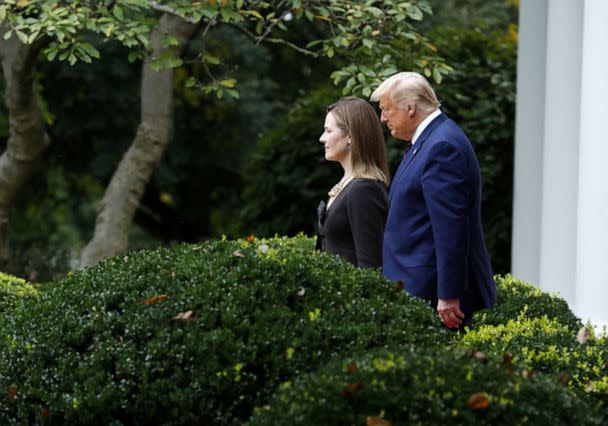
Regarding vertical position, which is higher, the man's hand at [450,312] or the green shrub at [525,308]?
the man's hand at [450,312]

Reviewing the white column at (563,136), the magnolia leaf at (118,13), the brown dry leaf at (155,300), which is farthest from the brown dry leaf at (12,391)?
the white column at (563,136)

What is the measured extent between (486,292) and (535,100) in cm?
544

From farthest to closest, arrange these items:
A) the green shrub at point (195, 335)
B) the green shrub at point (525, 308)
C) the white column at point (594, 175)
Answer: the white column at point (594, 175)
the green shrub at point (525, 308)
the green shrub at point (195, 335)

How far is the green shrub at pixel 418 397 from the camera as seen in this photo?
10.5ft

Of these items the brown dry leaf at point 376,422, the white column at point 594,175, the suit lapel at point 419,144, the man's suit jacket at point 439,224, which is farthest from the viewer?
the white column at point 594,175

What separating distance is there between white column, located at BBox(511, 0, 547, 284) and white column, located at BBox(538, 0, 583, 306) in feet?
4.59

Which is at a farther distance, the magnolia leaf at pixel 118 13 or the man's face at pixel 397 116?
the magnolia leaf at pixel 118 13

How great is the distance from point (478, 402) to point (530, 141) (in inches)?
263

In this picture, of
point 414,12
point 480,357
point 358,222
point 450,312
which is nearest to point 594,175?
point 414,12

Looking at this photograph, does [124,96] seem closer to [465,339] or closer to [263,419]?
[465,339]

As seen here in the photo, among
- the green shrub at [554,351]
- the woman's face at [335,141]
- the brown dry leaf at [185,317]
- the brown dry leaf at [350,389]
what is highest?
the woman's face at [335,141]

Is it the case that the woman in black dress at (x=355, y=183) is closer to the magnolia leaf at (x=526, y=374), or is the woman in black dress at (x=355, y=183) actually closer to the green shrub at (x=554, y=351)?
the green shrub at (x=554, y=351)

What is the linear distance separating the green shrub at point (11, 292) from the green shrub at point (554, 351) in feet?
9.50

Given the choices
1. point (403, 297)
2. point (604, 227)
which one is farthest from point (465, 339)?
point (604, 227)
